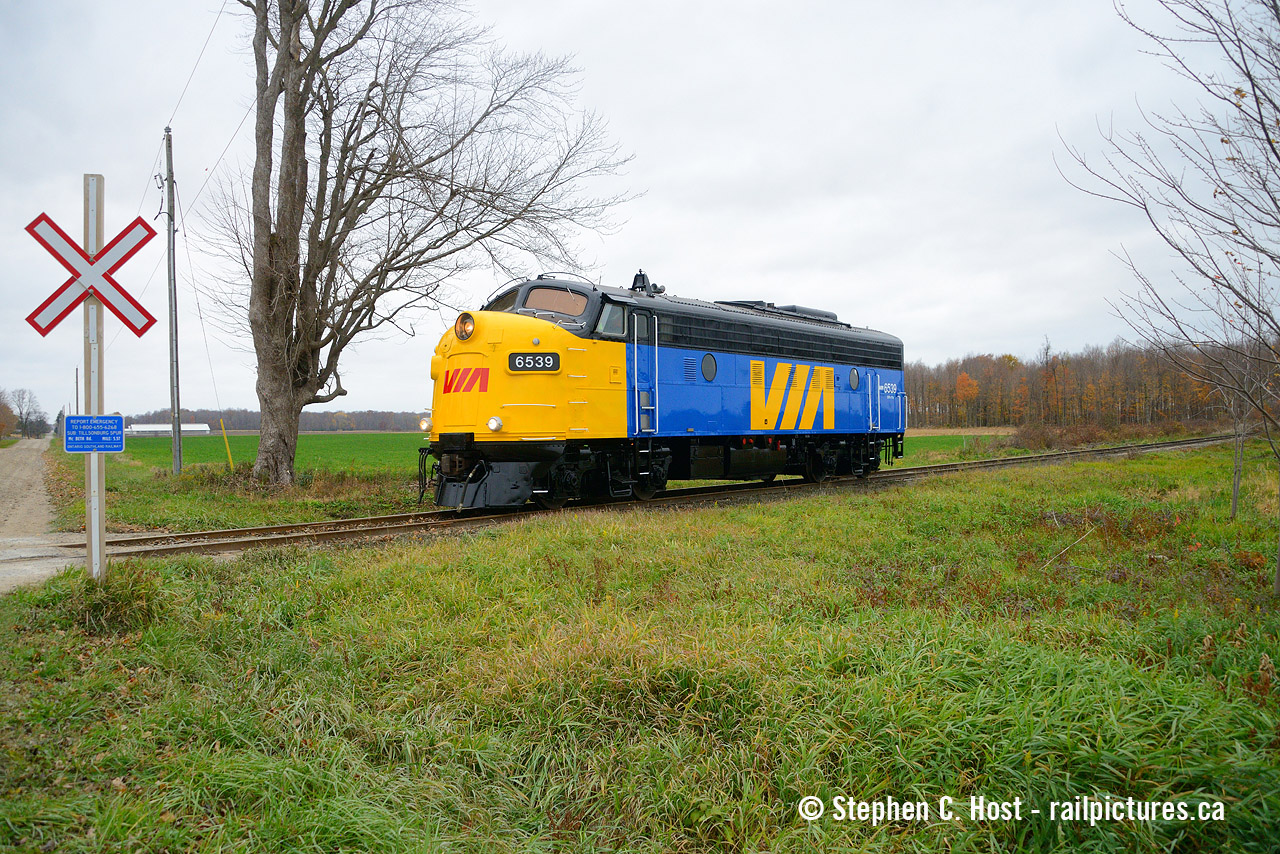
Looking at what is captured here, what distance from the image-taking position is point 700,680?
13.6 ft

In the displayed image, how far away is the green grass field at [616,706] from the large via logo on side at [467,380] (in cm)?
374

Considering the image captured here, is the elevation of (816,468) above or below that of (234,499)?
above

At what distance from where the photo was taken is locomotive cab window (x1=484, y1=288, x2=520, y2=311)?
38.3 ft

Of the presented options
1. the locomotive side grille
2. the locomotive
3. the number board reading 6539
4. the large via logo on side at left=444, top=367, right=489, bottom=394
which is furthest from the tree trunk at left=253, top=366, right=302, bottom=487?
the locomotive side grille

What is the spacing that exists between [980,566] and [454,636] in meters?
5.53

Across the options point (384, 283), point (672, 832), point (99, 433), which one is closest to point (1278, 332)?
point (672, 832)

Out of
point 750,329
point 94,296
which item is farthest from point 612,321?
point 94,296

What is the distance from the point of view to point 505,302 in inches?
464

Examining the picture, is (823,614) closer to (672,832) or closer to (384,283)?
(672,832)

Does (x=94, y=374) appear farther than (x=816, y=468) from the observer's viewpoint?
No

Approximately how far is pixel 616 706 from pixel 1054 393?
7872 cm

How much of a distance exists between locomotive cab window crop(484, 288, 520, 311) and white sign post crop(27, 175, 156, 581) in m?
6.09

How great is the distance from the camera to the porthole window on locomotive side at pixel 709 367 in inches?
503

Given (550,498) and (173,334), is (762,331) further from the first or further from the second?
(173,334)
